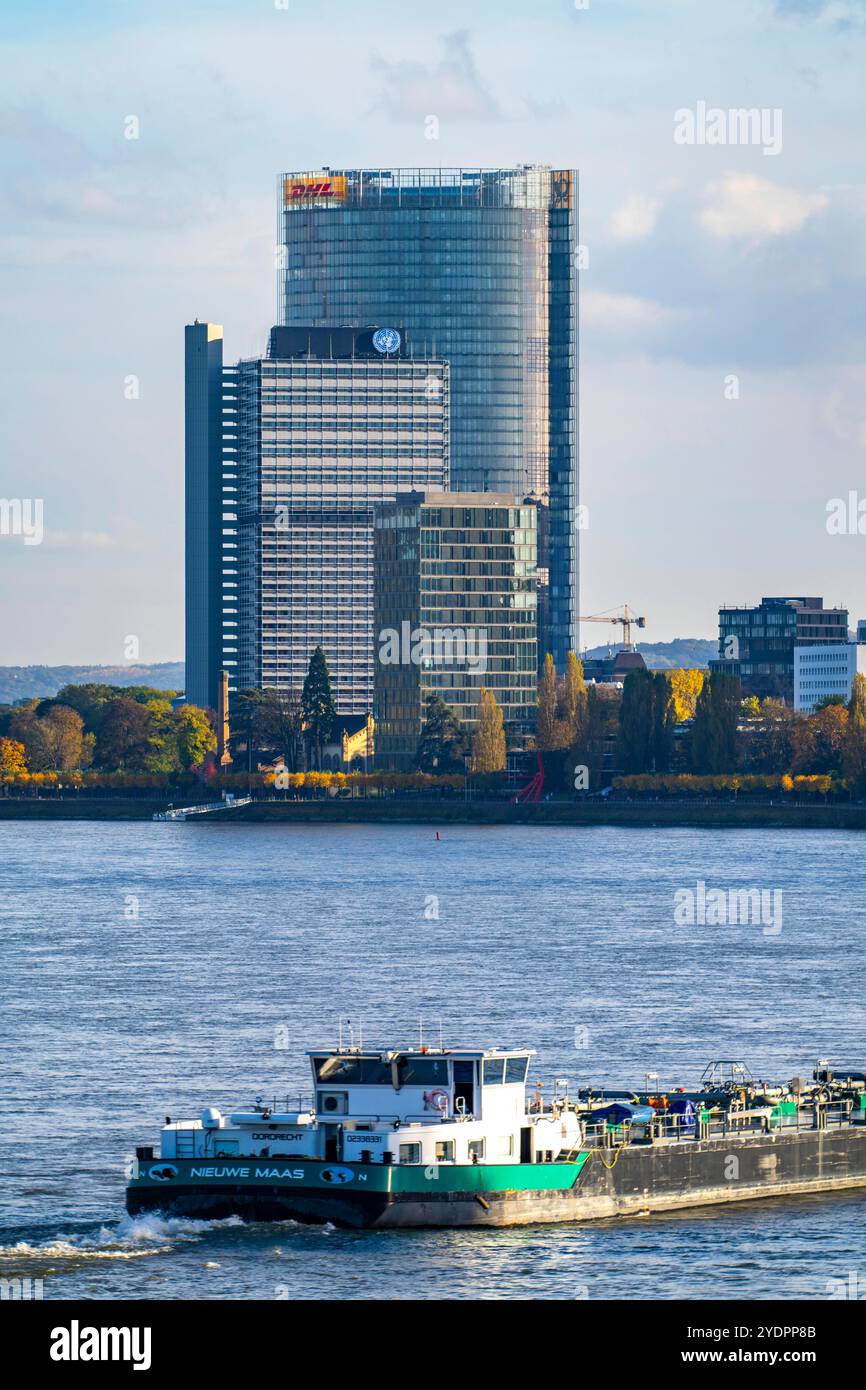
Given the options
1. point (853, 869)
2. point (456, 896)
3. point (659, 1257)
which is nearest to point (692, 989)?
point (659, 1257)

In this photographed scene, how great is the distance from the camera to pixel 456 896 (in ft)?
478

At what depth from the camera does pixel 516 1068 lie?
2138 inches

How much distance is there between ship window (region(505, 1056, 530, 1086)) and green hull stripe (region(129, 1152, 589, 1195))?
6.08 ft

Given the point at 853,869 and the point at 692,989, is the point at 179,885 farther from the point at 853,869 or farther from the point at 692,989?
the point at 692,989

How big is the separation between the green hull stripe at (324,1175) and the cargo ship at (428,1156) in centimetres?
2

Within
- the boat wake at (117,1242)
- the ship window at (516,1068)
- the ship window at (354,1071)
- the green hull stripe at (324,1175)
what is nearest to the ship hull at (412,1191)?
the green hull stripe at (324,1175)

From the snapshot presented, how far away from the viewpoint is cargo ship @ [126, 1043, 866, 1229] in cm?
5266

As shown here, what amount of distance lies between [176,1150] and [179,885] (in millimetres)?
104728

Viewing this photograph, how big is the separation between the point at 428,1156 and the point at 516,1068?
2.75m

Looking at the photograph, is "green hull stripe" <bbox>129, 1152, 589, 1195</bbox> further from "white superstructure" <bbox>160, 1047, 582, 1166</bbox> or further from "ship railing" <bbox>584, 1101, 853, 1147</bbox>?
"ship railing" <bbox>584, 1101, 853, 1147</bbox>

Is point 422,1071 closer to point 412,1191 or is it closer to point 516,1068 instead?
point 516,1068

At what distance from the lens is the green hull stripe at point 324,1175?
52500 millimetres

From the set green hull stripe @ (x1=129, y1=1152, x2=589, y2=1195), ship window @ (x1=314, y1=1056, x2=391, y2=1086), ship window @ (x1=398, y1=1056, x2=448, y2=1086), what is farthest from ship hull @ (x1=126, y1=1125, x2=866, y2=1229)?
ship window @ (x1=314, y1=1056, x2=391, y2=1086)
